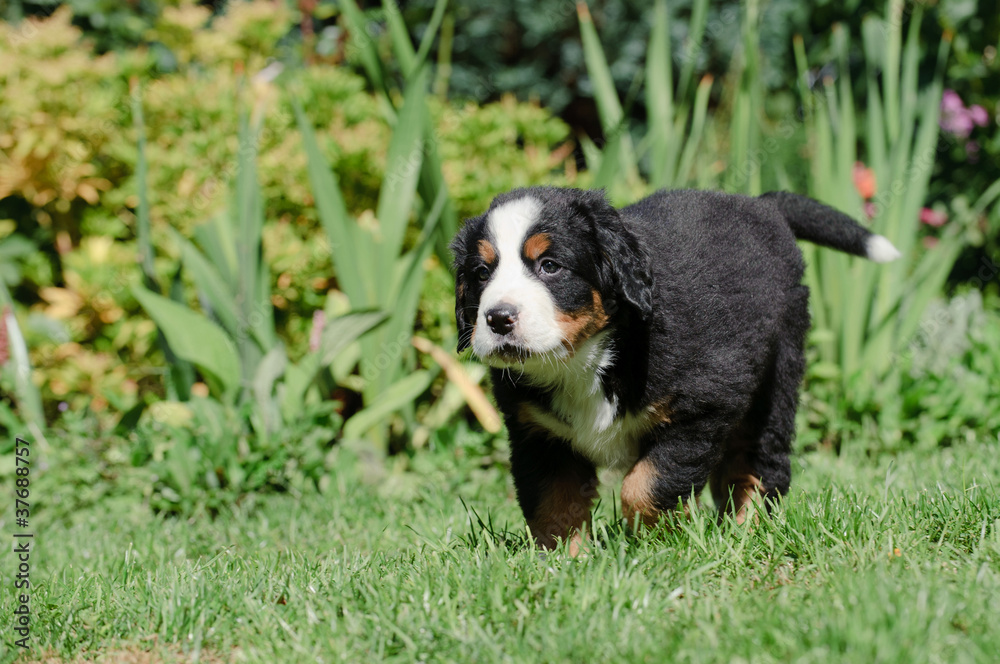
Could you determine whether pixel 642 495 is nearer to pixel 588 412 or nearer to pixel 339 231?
pixel 588 412

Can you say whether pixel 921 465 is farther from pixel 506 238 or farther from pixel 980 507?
pixel 506 238

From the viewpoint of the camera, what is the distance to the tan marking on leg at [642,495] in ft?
7.48

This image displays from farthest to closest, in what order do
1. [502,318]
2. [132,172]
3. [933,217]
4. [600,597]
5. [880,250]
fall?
[933,217]
[132,172]
[880,250]
[502,318]
[600,597]

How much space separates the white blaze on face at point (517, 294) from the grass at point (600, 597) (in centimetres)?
50

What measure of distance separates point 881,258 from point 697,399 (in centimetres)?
95

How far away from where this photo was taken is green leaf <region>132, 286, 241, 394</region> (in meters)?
3.55

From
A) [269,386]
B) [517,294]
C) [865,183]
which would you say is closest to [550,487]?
[517,294]

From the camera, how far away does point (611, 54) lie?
7711 mm

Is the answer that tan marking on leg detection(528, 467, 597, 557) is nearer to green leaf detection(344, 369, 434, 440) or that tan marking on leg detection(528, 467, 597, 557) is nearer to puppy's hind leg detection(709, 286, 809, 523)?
puppy's hind leg detection(709, 286, 809, 523)

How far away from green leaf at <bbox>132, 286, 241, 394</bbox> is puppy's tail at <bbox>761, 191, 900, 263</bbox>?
2.26 metres

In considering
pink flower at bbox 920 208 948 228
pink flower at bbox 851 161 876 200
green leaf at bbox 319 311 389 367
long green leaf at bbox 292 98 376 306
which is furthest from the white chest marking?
pink flower at bbox 920 208 948 228

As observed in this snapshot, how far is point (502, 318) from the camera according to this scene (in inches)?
82.9

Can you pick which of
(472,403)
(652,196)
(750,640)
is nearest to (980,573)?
(750,640)

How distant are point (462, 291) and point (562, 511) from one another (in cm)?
70
